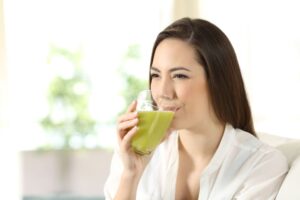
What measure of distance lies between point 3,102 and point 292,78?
165cm

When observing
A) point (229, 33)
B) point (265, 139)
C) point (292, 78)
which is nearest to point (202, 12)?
point (229, 33)

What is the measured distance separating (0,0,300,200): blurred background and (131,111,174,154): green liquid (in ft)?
4.24

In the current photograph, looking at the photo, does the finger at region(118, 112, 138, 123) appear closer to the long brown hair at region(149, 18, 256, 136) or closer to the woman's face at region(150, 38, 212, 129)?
the woman's face at region(150, 38, 212, 129)

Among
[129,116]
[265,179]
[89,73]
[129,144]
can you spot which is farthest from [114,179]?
[89,73]

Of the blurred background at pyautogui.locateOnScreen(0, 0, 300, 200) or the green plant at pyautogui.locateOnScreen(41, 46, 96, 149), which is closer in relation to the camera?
the blurred background at pyautogui.locateOnScreen(0, 0, 300, 200)

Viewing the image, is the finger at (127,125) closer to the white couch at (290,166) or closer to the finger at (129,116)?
the finger at (129,116)

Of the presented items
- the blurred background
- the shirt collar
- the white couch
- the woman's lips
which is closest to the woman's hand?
the woman's lips

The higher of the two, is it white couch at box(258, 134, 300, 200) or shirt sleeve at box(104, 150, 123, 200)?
white couch at box(258, 134, 300, 200)

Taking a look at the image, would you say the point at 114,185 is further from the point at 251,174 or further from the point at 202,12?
the point at 202,12

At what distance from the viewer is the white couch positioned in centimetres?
144

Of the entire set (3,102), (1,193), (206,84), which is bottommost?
(1,193)

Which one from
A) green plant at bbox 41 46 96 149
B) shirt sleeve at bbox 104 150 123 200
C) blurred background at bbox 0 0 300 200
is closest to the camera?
shirt sleeve at bbox 104 150 123 200

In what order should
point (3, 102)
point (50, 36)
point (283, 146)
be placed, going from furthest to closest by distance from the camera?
point (50, 36), point (3, 102), point (283, 146)

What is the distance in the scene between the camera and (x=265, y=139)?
1.88 meters
